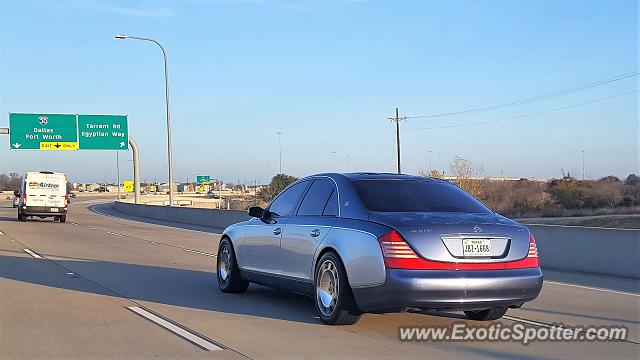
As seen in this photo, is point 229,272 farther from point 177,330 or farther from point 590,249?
point 590,249

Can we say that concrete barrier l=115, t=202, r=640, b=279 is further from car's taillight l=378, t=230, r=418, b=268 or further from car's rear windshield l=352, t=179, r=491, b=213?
car's taillight l=378, t=230, r=418, b=268

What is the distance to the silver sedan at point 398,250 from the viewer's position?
7043mm

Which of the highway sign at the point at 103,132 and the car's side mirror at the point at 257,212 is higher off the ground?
the highway sign at the point at 103,132

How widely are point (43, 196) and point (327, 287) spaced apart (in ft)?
106

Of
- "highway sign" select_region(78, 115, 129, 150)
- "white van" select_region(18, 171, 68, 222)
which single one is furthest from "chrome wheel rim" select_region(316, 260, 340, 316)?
"highway sign" select_region(78, 115, 129, 150)

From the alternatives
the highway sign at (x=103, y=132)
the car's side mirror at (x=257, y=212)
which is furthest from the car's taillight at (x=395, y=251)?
the highway sign at (x=103, y=132)

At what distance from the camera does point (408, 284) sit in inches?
274

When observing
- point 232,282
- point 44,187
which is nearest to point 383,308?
point 232,282

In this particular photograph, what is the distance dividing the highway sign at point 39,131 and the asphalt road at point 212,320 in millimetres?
30794

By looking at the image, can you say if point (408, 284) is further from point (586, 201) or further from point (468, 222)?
point (586, 201)

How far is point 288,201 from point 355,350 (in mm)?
3075

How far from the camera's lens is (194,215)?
35188 millimetres

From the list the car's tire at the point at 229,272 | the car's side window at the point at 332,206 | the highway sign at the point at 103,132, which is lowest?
the car's tire at the point at 229,272

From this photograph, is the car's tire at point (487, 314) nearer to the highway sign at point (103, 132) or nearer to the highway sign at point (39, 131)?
the highway sign at point (103, 132)
